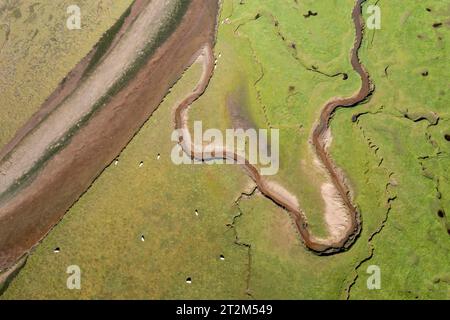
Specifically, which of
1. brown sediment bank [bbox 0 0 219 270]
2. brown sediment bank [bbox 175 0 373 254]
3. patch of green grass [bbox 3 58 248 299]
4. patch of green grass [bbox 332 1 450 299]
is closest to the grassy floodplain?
brown sediment bank [bbox 0 0 219 270]

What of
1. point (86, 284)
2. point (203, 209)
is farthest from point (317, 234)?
point (86, 284)

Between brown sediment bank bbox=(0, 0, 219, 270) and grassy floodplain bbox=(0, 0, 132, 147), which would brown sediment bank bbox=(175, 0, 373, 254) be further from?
grassy floodplain bbox=(0, 0, 132, 147)

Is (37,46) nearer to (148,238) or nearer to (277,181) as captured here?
(148,238)

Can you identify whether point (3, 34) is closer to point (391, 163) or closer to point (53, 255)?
point (53, 255)

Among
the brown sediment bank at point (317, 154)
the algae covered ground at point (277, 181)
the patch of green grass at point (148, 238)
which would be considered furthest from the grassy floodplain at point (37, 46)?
the brown sediment bank at point (317, 154)

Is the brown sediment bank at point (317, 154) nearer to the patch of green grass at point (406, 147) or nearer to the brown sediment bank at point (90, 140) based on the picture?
the patch of green grass at point (406, 147)

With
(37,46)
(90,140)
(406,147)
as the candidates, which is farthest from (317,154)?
(37,46)

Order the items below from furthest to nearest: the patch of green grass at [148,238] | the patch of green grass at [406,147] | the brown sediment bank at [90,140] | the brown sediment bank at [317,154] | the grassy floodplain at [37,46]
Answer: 1. the grassy floodplain at [37,46]
2. the brown sediment bank at [90,140]
3. the brown sediment bank at [317,154]
4. the patch of green grass at [148,238]
5. the patch of green grass at [406,147]
